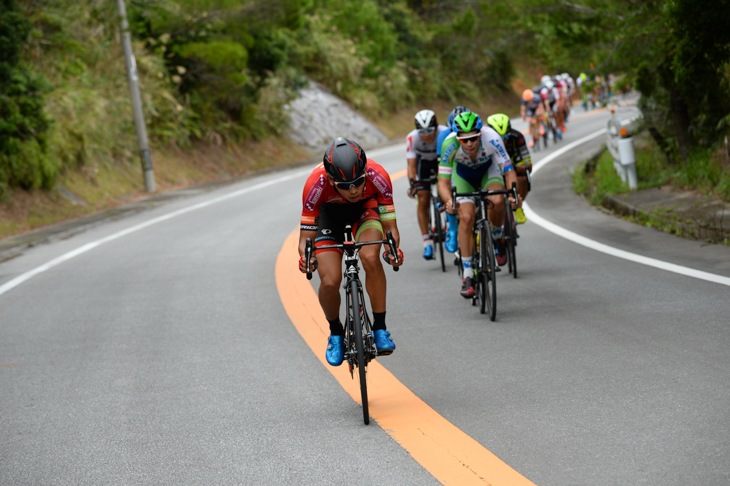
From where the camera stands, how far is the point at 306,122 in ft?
111

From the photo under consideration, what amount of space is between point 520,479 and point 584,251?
256 inches

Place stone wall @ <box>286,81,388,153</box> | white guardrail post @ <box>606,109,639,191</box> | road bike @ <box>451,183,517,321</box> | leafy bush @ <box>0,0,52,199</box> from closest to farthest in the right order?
road bike @ <box>451,183,517,321</box>
white guardrail post @ <box>606,109,639,191</box>
leafy bush @ <box>0,0,52,199</box>
stone wall @ <box>286,81,388,153</box>

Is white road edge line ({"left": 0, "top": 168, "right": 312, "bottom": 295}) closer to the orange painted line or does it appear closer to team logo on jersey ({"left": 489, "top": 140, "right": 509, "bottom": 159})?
the orange painted line

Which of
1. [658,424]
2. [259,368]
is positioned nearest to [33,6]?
[259,368]

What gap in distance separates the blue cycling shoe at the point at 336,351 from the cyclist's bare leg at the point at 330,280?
0.14 m

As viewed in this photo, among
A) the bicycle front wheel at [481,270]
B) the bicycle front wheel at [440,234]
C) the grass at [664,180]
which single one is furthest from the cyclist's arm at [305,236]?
the grass at [664,180]

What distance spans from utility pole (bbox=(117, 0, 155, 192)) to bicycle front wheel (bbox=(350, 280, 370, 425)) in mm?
18152

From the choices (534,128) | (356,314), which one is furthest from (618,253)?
(534,128)

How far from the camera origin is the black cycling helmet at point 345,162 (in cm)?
475

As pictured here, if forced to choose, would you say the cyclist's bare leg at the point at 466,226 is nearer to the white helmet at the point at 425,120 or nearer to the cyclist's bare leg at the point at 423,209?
the white helmet at the point at 425,120

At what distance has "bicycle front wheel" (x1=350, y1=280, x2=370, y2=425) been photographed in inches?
184

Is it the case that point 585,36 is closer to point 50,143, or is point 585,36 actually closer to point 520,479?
point 50,143

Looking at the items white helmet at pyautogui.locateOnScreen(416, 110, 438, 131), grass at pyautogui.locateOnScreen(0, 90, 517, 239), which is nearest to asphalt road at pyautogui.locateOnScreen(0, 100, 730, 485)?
white helmet at pyautogui.locateOnScreen(416, 110, 438, 131)

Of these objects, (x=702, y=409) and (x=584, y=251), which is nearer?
(x=702, y=409)
